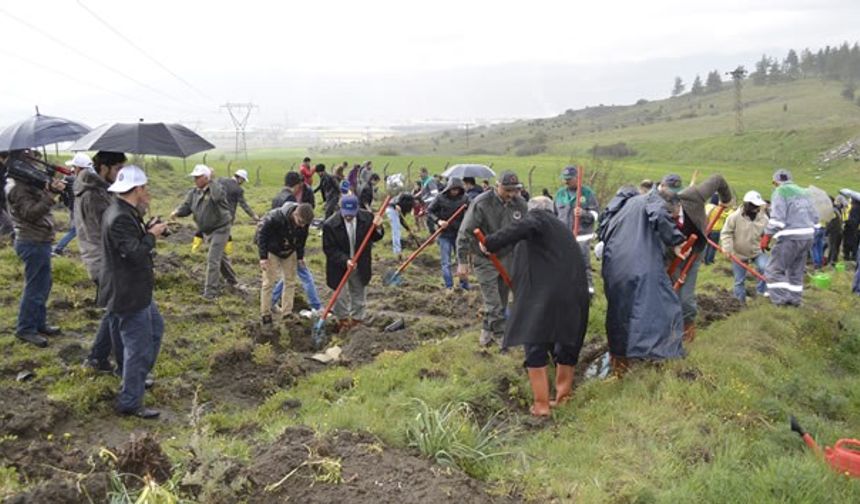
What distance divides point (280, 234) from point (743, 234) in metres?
6.96

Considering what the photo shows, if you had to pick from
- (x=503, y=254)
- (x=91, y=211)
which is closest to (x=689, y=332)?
(x=503, y=254)

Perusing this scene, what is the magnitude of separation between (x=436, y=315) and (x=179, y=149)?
15.4ft

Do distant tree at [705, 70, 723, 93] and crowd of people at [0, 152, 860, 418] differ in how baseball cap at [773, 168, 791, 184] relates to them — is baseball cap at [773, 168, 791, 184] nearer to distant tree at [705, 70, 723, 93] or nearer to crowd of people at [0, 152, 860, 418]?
crowd of people at [0, 152, 860, 418]

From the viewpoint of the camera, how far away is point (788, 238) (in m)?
9.87

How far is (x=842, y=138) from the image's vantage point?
54.4 m

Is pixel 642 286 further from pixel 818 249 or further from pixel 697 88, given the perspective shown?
pixel 697 88

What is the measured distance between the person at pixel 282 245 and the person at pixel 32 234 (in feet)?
7.76

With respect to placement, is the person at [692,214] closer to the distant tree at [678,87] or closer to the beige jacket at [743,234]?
the beige jacket at [743,234]

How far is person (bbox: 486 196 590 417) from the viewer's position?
20.2ft

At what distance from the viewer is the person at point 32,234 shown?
7.34 m

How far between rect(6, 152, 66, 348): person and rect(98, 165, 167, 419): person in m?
1.97

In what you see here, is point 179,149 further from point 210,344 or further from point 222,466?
point 222,466

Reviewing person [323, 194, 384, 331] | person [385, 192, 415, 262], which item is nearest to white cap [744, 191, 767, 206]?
person [323, 194, 384, 331]

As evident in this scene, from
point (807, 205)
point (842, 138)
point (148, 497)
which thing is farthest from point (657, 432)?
point (842, 138)
